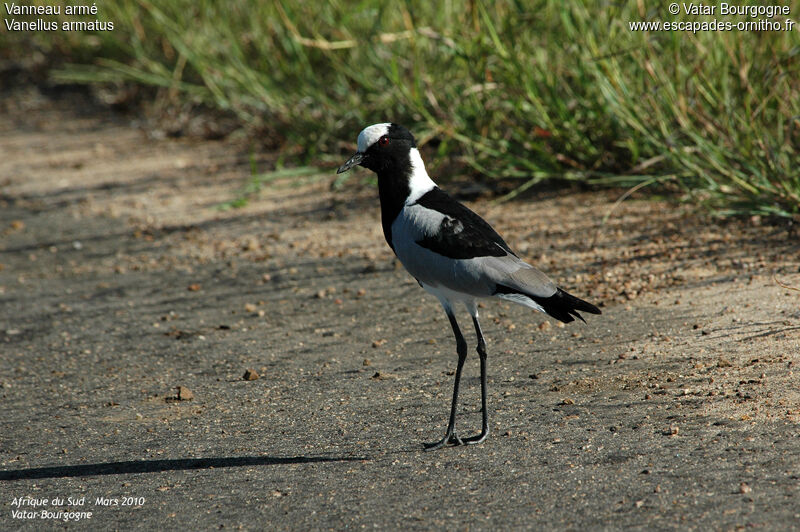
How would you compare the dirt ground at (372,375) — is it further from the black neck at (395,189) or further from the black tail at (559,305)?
the black neck at (395,189)

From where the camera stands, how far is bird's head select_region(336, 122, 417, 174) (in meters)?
4.11

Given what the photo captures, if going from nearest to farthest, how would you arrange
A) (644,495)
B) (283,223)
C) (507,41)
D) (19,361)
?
(644,495), (19,361), (507,41), (283,223)

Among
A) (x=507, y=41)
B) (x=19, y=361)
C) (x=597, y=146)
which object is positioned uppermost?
(x=507, y=41)

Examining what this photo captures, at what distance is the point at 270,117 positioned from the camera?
8336 millimetres

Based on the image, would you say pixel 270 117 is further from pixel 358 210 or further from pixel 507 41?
pixel 507 41

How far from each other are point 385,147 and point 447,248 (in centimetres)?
56

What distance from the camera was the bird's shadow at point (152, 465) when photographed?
12.4 ft

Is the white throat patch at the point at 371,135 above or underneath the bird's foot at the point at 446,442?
above

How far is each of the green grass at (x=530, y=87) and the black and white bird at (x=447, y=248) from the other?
6.73 ft

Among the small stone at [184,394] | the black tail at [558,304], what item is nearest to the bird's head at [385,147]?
the black tail at [558,304]

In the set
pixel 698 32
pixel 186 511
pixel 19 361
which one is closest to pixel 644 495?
pixel 186 511

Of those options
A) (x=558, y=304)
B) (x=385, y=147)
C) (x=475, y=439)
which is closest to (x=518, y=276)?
(x=558, y=304)

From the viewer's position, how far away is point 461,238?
3.86 m

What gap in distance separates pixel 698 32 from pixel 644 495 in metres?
3.71
